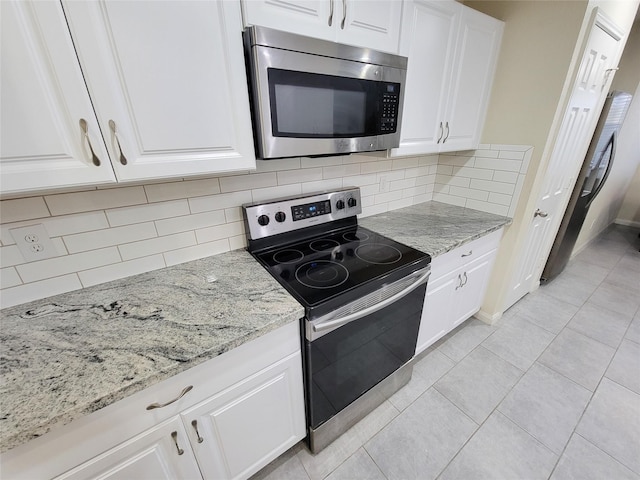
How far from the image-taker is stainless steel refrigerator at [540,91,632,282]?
1.99 meters

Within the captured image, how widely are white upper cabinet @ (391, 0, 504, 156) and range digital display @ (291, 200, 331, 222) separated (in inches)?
18.0

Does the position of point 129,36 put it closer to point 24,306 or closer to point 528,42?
point 24,306

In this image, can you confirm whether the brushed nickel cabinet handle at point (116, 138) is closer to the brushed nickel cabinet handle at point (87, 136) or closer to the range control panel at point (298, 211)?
the brushed nickel cabinet handle at point (87, 136)

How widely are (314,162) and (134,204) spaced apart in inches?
34.3

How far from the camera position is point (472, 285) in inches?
72.7

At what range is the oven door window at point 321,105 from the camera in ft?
3.08

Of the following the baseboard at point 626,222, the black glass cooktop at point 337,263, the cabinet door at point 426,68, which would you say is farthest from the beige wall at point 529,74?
the baseboard at point 626,222

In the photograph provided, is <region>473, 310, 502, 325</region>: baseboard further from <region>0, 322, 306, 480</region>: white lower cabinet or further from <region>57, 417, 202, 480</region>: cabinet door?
<region>57, 417, 202, 480</region>: cabinet door

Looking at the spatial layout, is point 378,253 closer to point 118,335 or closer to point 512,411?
point 118,335

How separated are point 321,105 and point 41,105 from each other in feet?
2.67

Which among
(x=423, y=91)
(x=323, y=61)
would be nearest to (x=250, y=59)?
(x=323, y=61)

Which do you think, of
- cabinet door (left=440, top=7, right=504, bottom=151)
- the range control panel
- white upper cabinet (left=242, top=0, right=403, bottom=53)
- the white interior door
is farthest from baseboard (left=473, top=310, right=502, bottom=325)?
white upper cabinet (left=242, top=0, right=403, bottom=53)

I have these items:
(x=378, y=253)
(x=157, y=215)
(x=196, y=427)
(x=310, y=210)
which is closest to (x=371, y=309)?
(x=378, y=253)

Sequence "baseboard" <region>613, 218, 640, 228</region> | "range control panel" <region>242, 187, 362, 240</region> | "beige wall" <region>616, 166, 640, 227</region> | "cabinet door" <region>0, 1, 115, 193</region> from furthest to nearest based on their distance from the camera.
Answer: "baseboard" <region>613, 218, 640, 228</region> → "beige wall" <region>616, 166, 640, 227</region> → "range control panel" <region>242, 187, 362, 240</region> → "cabinet door" <region>0, 1, 115, 193</region>
